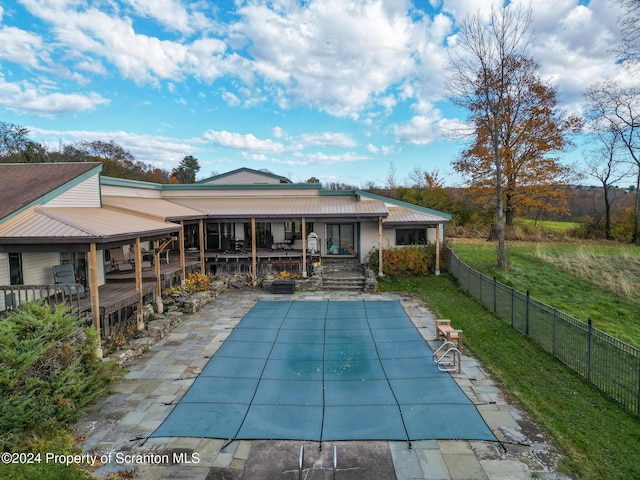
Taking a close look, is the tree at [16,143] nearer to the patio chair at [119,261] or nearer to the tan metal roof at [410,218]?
the patio chair at [119,261]

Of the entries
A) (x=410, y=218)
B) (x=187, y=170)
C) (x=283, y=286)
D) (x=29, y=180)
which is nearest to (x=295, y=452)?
(x=283, y=286)

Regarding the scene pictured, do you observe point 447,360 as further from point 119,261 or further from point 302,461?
point 119,261

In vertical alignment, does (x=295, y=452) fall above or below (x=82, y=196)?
below

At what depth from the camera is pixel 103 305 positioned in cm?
992

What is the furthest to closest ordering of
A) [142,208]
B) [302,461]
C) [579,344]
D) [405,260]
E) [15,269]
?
[405,260]
[142,208]
[15,269]
[579,344]
[302,461]

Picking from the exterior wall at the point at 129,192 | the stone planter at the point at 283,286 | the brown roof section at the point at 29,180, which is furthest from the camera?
the exterior wall at the point at 129,192

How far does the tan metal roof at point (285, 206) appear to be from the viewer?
17.7 meters

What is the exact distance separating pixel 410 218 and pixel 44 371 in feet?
52.8

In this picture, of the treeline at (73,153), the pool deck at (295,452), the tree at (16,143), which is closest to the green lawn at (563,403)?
the pool deck at (295,452)

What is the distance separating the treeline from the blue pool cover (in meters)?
37.0

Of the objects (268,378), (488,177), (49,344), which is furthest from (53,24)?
(488,177)

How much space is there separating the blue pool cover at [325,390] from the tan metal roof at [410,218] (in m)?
7.73

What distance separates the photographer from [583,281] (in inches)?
637

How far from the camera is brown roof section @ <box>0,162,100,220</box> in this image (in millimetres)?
10484
